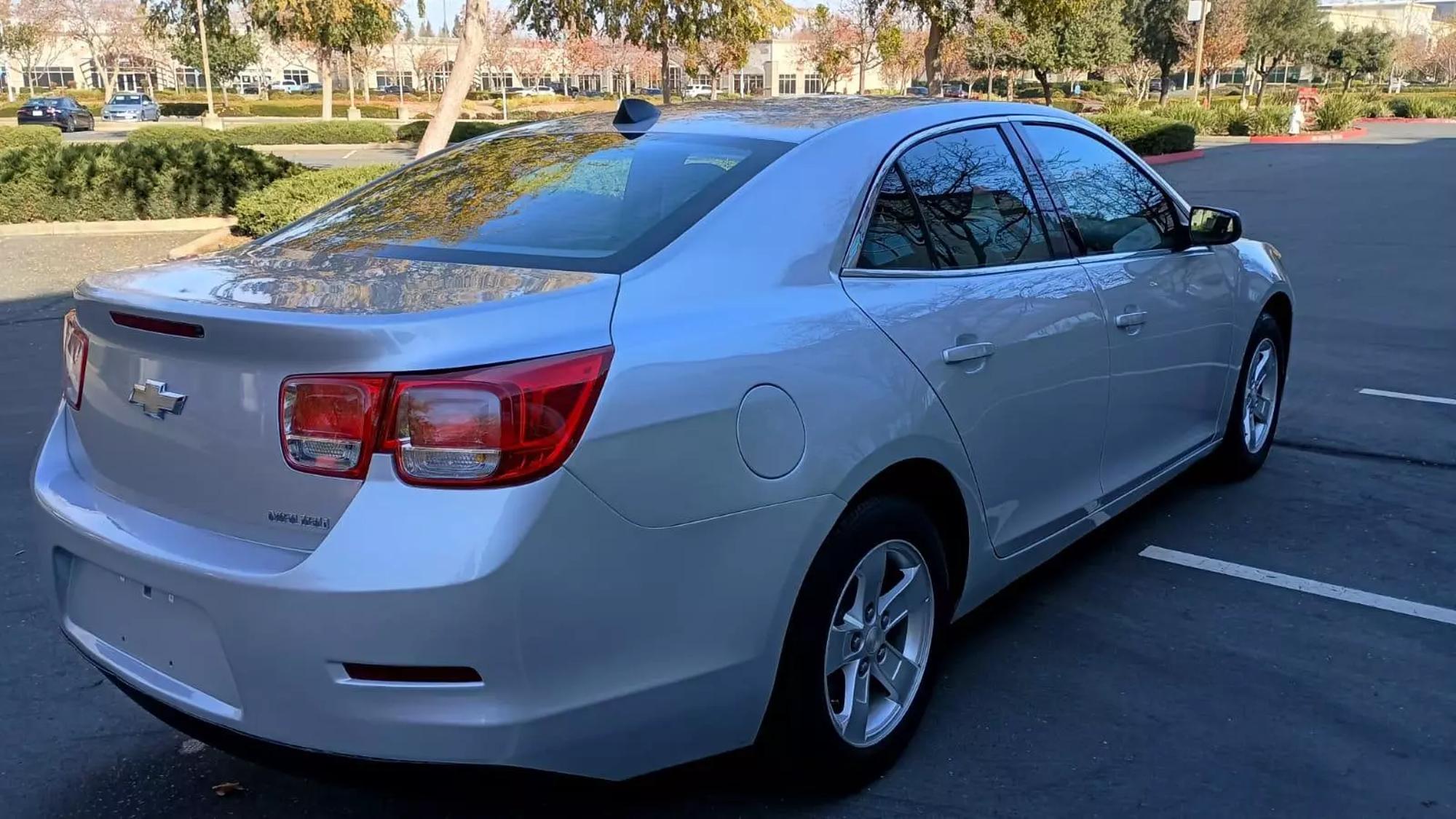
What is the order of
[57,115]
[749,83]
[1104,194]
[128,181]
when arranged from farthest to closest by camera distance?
[749,83] < [57,115] < [128,181] < [1104,194]

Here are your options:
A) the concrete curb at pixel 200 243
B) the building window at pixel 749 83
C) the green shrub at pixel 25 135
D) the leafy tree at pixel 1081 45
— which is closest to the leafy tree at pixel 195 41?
the green shrub at pixel 25 135

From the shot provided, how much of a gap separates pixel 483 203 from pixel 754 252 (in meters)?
0.86

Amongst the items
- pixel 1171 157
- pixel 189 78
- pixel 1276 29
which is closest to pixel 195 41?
pixel 1171 157

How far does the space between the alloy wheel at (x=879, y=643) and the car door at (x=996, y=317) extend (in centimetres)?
37

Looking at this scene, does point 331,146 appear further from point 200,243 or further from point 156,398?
point 156,398

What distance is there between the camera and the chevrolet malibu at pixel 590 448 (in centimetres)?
219

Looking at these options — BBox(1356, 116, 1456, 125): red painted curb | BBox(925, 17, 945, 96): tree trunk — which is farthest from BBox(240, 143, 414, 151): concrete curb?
BBox(1356, 116, 1456, 125): red painted curb

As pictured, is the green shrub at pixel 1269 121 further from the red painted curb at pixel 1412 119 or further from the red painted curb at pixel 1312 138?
the red painted curb at pixel 1412 119

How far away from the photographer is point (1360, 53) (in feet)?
208

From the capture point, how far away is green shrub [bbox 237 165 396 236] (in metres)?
13.9

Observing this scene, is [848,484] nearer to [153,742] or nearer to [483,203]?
[483,203]

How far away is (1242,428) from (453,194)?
370 cm

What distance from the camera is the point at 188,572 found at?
2.32m

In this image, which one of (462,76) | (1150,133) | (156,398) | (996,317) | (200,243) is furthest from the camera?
(1150,133)
